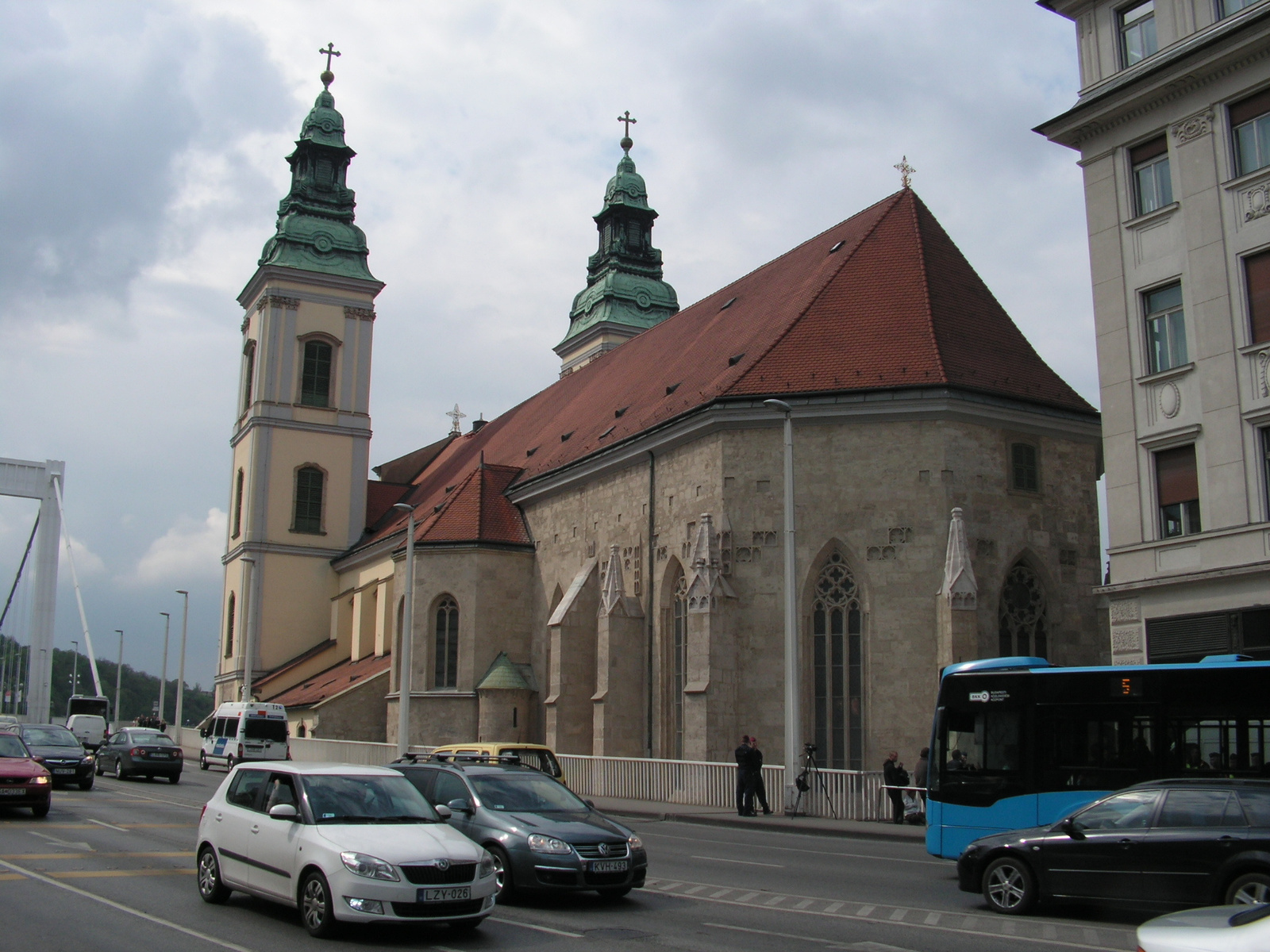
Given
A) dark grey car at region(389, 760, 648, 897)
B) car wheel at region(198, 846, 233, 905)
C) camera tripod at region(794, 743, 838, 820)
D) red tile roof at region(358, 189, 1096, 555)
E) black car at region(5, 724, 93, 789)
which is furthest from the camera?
red tile roof at region(358, 189, 1096, 555)

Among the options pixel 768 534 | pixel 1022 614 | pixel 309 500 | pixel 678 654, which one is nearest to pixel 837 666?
pixel 768 534

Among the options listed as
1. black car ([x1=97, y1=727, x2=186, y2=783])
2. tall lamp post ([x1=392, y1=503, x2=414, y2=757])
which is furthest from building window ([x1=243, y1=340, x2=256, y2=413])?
black car ([x1=97, y1=727, x2=186, y2=783])

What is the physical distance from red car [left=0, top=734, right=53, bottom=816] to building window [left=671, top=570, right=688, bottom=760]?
15.2m

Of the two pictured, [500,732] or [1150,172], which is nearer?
[1150,172]

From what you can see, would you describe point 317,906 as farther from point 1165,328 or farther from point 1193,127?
point 1193,127

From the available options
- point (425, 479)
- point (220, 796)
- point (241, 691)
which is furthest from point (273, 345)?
point (220, 796)

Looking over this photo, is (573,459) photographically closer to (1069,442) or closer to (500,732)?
(500,732)

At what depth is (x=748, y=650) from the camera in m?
27.5

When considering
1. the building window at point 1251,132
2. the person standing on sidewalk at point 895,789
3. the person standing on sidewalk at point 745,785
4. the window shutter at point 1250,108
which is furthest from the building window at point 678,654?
the window shutter at point 1250,108

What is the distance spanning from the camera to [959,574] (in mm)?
25594

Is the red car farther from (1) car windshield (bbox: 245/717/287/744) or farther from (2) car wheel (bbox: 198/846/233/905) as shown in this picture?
(1) car windshield (bbox: 245/717/287/744)

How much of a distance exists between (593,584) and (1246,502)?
60.5 ft

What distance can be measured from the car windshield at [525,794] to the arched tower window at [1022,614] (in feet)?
53.4

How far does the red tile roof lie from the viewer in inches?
1118
